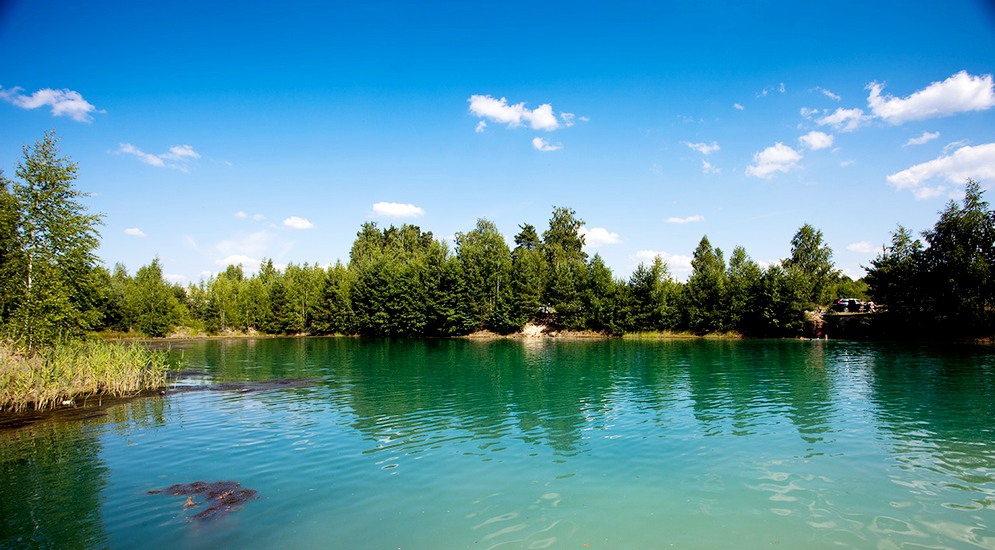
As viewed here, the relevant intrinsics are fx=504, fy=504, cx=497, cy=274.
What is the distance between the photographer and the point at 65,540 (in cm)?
1016

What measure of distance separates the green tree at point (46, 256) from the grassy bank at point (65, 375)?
133cm

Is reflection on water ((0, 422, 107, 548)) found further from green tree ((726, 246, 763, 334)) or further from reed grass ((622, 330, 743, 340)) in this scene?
green tree ((726, 246, 763, 334))

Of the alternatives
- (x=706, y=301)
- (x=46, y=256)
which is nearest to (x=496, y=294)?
(x=706, y=301)

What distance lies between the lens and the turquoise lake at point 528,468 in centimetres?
1045

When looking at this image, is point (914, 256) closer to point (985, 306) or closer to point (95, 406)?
point (985, 306)

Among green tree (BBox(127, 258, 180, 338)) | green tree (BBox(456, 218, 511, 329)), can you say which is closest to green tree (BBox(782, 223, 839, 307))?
green tree (BBox(456, 218, 511, 329))

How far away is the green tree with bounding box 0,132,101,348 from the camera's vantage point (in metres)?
25.3

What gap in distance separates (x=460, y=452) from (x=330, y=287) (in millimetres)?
95229

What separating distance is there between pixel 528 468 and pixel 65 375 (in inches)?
952

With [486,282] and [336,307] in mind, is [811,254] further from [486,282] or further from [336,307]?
[336,307]

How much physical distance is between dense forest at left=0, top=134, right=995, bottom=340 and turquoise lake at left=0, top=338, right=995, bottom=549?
32.3ft

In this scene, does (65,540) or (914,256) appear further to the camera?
(914,256)

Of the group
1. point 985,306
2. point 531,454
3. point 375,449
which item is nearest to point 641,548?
point 531,454

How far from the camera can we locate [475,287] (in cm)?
8994
